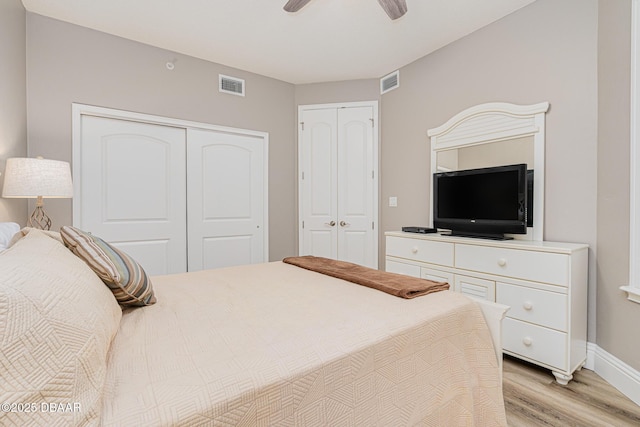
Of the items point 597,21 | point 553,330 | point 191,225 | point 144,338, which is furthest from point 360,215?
point 144,338

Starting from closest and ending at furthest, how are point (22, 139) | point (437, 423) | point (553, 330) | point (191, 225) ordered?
point (437, 423), point (553, 330), point (22, 139), point (191, 225)

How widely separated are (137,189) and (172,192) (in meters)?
0.32

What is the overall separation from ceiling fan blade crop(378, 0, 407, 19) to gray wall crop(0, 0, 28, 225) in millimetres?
2480

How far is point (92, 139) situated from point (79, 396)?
303 cm

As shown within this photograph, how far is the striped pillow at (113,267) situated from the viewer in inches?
44.1

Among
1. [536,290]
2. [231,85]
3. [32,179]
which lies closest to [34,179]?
[32,179]

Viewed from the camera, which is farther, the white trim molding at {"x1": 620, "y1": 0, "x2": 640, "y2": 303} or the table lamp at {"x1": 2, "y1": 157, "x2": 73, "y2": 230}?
the table lamp at {"x1": 2, "y1": 157, "x2": 73, "y2": 230}

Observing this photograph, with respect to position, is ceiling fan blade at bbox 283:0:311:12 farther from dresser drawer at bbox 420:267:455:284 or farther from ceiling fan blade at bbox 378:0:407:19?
dresser drawer at bbox 420:267:455:284

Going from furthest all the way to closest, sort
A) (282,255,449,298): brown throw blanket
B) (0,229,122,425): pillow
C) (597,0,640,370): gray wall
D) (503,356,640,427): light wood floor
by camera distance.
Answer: (597,0,640,370): gray wall < (503,356,640,427): light wood floor < (282,255,449,298): brown throw blanket < (0,229,122,425): pillow

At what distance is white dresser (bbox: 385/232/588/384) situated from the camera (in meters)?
1.95

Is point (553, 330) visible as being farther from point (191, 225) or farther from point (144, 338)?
point (191, 225)

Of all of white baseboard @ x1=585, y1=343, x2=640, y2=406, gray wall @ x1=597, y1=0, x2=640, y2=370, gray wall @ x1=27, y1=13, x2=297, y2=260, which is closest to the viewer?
white baseboard @ x1=585, y1=343, x2=640, y2=406

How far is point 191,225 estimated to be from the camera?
3432mm

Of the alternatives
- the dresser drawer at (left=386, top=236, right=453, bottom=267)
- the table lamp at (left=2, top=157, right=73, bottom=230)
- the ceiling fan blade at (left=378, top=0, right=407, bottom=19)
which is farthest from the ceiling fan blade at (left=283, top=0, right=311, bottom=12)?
the dresser drawer at (left=386, top=236, right=453, bottom=267)
